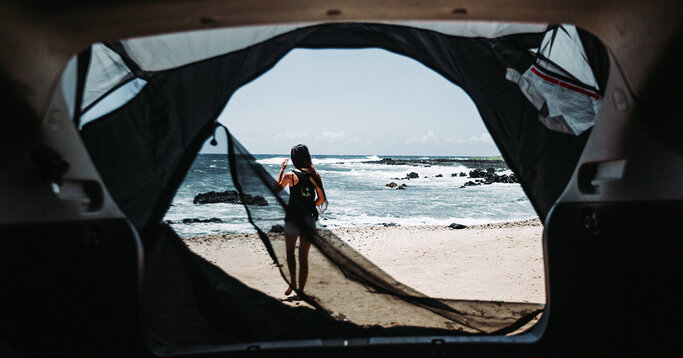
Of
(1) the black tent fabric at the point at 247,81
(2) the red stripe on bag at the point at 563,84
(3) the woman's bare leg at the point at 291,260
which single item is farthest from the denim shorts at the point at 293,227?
(2) the red stripe on bag at the point at 563,84

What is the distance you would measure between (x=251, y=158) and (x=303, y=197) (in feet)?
3.40

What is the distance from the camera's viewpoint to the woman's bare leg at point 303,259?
276cm

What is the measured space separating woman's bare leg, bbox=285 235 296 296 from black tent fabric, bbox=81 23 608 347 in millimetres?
88

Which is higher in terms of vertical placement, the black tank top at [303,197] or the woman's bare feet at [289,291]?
the black tank top at [303,197]

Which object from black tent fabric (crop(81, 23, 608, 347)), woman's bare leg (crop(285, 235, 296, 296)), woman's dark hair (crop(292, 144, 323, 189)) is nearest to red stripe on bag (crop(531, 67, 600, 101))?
black tent fabric (crop(81, 23, 608, 347))

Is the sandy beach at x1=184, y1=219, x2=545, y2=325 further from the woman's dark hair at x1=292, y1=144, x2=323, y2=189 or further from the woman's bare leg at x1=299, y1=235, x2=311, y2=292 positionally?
the woman's dark hair at x1=292, y1=144, x2=323, y2=189

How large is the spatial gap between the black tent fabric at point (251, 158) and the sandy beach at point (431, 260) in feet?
0.55

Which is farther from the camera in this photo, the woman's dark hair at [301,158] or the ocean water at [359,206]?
the woman's dark hair at [301,158]

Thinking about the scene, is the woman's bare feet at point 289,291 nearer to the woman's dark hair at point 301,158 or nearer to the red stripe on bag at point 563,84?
the woman's dark hair at point 301,158

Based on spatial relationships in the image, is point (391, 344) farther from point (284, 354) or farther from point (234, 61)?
point (234, 61)

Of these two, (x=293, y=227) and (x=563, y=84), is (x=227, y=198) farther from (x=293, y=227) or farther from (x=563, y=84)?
(x=563, y=84)

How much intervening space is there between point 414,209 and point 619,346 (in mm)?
17688

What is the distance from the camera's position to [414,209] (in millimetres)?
19594

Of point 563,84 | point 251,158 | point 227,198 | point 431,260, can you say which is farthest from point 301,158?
point 431,260
